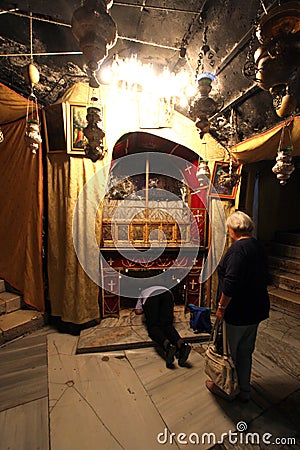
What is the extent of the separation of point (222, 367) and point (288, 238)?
19.9ft

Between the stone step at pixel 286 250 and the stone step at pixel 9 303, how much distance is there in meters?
7.10

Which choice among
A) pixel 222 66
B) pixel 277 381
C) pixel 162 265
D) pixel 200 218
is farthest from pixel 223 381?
pixel 222 66

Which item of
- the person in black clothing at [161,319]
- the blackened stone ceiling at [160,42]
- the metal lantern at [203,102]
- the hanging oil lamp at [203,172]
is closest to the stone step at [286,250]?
the hanging oil lamp at [203,172]

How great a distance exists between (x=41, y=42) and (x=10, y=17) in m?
0.44

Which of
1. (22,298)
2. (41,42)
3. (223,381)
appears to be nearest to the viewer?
(223,381)

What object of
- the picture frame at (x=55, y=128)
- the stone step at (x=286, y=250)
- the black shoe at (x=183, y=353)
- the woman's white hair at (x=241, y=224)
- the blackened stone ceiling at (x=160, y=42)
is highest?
the blackened stone ceiling at (x=160, y=42)

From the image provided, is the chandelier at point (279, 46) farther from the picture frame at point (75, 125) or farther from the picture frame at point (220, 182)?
the picture frame at point (220, 182)

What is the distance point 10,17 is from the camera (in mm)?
2781

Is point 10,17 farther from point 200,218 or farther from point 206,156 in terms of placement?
point 200,218

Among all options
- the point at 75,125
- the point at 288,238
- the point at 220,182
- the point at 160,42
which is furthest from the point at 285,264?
the point at 75,125

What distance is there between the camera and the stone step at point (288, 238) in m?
6.77

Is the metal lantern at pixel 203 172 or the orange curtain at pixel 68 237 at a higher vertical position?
the metal lantern at pixel 203 172

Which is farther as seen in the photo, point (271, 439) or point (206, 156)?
point (206, 156)

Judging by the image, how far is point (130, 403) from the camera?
2.45 meters
